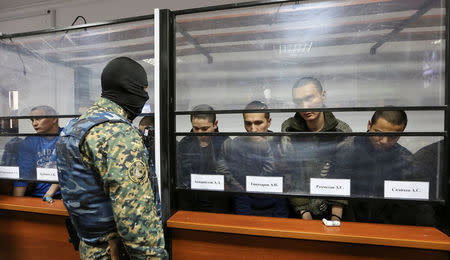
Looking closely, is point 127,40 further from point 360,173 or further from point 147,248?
point 360,173

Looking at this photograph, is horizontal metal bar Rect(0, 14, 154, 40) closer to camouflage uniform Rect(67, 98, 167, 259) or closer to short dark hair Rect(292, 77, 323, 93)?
camouflage uniform Rect(67, 98, 167, 259)

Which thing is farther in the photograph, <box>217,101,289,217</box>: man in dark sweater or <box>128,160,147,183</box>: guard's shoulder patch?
<box>217,101,289,217</box>: man in dark sweater

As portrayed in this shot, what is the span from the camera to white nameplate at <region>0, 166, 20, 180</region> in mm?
1342

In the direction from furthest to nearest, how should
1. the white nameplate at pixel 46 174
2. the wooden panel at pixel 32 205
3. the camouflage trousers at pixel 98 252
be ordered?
the white nameplate at pixel 46 174 < the wooden panel at pixel 32 205 < the camouflage trousers at pixel 98 252

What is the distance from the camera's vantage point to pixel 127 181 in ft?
2.26

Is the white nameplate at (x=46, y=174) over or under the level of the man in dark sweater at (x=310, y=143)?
under

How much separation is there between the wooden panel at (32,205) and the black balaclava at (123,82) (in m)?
0.76

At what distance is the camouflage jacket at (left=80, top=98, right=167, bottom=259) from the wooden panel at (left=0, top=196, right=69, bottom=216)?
68 cm

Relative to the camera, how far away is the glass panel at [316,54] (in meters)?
0.93

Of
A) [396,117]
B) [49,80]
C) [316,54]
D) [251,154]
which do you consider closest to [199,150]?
[251,154]

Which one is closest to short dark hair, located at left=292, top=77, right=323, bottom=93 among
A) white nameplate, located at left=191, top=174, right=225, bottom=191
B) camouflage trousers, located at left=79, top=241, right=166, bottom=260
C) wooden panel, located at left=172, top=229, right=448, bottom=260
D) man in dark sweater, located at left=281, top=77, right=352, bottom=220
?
man in dark sweater, located at left=281, top=77, right=352, bottom=220

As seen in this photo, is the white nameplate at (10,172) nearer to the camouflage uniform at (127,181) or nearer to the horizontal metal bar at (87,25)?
the horizontal metal bar at (87,25)

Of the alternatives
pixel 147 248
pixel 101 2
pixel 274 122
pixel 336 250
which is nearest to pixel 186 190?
pixel 147 248

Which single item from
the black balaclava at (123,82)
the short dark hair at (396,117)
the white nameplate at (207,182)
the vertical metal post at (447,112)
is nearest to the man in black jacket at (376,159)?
the short dark hair at (396,117)
